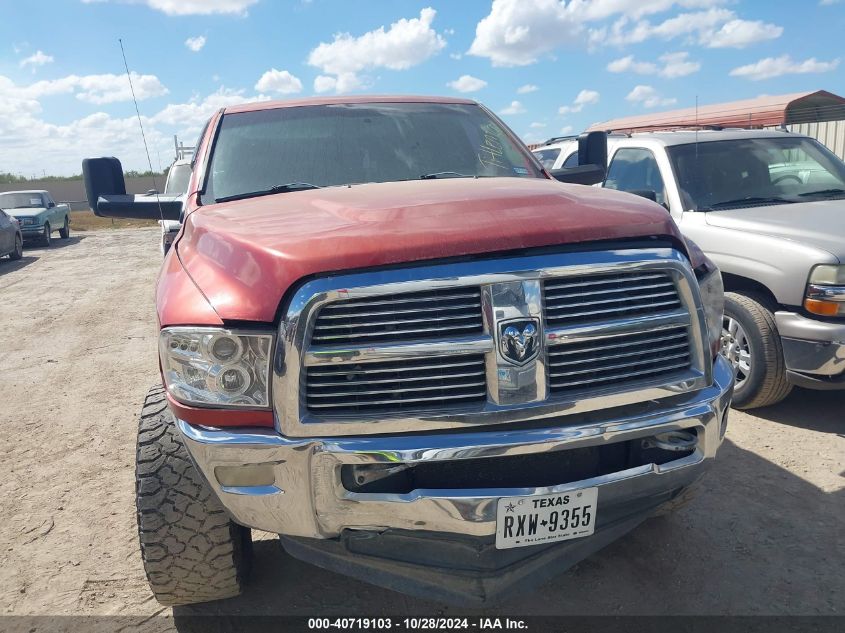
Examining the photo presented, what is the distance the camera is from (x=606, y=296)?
2.12 meters

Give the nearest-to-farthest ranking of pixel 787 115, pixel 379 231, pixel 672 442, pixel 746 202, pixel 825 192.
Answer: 1. pixel 379 231
2. pixel 672 442
3. pixel 746 202
4. pixel 825 192
5. pixel 787 115

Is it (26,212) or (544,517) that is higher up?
(26,212)

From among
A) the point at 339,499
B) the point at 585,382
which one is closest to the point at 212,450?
the point at 339,499

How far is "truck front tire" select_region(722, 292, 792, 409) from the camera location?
13.6 ft

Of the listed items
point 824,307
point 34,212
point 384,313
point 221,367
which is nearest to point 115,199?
point 221,367

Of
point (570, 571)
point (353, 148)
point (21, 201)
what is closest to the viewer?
point (570, 571)

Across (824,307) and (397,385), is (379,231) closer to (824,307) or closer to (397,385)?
(397,385)

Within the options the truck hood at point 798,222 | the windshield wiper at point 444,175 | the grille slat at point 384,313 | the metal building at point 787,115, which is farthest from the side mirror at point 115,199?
the metal building at point 787,115

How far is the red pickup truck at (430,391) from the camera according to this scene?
193 centimetres

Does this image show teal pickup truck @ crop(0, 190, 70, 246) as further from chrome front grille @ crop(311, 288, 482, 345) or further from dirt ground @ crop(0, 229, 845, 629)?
chrome front grille @ crop(311, 288, 482, 345)

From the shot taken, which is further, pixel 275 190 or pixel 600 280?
pixel 275 190

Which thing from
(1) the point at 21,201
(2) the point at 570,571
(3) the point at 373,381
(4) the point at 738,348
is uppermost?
(1) the point at 21,201

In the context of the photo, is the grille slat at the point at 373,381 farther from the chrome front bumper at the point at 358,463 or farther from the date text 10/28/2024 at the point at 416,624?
the date text 10/28/2024 at the point at 416,624

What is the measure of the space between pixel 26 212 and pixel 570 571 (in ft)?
68.9
